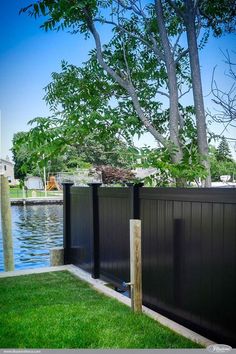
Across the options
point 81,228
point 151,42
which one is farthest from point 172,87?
point 81,228

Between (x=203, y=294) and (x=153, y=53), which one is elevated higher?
(x=153, y=53)

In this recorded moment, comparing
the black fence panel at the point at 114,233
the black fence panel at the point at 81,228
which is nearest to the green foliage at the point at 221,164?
the black fence panel at the point at 114,233

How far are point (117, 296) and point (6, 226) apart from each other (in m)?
1.41

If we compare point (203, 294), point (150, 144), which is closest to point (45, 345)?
point (203, 294)

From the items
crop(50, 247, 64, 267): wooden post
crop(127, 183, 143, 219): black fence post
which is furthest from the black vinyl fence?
crop(50, 247, 64, 267): wooden post

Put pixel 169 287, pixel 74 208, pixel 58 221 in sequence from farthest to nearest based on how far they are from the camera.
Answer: pixel 58 221 → pixel 74 208 → pixel 169 287

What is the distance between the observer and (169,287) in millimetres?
2406

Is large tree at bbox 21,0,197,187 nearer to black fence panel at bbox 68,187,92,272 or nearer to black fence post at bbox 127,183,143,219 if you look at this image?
black fence post at bbox 127,183,143,219

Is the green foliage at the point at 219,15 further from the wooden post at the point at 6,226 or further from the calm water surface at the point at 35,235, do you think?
the calm water surface at the point at 35,235

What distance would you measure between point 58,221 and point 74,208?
7869 millimetres

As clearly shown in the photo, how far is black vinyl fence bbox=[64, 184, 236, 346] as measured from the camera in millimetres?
1921

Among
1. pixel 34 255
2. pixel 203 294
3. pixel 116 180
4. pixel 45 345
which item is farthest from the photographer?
pixel 34 255

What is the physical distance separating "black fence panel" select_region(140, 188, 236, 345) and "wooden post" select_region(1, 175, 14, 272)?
60.2 inches

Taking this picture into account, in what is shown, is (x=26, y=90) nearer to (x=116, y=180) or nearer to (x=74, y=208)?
(x=116, y=180)
